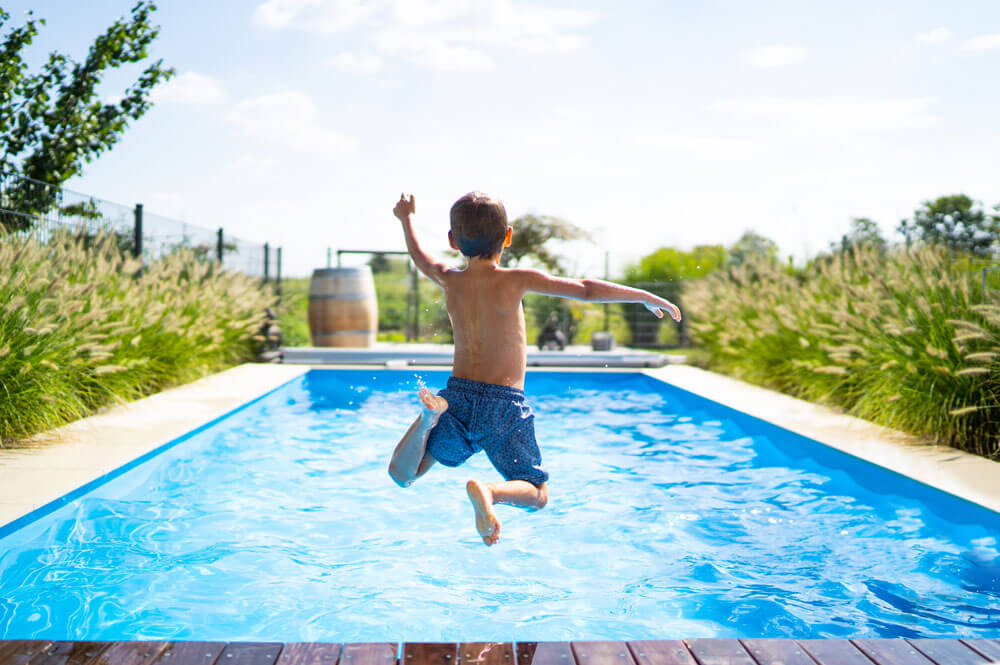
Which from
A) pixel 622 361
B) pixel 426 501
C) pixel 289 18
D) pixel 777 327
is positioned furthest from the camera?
pixel 289 18

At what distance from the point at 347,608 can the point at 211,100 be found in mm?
45026

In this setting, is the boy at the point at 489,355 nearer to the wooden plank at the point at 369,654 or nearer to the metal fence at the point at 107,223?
the wooden plank at the point at 369,654

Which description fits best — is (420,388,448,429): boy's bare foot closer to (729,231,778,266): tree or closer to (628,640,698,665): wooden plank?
(628,640,698,665): wooden plank

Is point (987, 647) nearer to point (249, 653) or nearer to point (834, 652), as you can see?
point (834, 652)

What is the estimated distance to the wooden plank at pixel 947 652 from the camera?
2018mm

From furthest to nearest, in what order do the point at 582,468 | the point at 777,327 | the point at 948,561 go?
the point at 777,327 → the point at 582,468 → the point at 948,561

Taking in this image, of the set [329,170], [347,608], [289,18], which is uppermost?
[289,18]

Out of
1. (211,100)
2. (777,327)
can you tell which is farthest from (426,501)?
(211,100)

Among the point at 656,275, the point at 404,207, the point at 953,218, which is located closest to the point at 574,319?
the point at 656,275

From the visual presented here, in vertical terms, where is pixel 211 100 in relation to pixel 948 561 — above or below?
above

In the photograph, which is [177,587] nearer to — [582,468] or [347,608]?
[347,608]

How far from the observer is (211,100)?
4356 cm

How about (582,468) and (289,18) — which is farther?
(289,18)

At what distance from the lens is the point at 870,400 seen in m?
5.95
